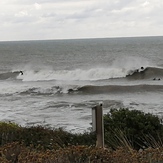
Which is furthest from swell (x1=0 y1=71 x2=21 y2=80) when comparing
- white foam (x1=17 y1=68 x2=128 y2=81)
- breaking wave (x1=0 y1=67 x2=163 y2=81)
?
white foam (x1=17 y1=68 x2=128 y2=81)

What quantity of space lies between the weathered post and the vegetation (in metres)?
0.28

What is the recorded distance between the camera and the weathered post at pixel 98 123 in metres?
7.44

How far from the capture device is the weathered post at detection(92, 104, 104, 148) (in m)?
7.44

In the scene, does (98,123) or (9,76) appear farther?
(9,76)

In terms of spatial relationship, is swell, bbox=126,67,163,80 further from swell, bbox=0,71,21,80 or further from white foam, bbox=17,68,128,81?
swell, bbox=0,71,21,80

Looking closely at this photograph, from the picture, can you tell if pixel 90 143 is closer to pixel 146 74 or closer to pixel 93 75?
pixel 146 74

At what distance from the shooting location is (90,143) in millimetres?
8016

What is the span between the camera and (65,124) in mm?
16625

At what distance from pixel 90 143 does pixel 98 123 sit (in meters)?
0.65

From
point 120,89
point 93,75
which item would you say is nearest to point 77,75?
point 93,75

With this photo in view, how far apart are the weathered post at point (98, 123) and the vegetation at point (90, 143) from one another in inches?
11.1

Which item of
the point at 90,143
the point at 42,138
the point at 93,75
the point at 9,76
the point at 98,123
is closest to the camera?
the point at 98,123

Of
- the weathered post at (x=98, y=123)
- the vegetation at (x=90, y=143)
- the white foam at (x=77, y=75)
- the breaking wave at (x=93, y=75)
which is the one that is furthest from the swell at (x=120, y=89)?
the weathered post at (x=98, y=123)

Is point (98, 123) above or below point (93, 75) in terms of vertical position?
above
